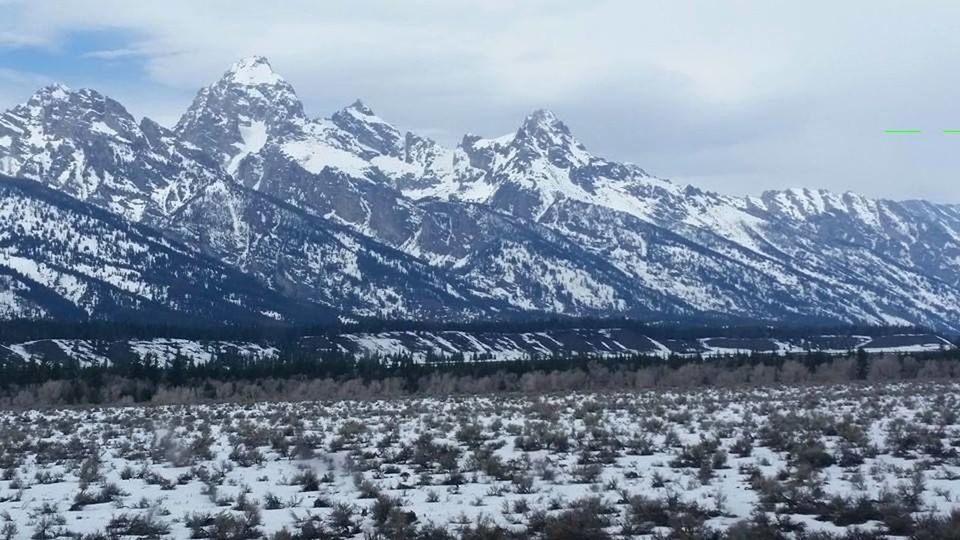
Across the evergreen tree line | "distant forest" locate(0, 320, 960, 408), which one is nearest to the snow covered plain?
"distant forest" locate(0, 320, 960, 408)

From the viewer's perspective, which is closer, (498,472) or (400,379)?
(498,472)

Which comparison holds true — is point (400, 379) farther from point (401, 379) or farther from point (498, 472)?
point (498, 472)

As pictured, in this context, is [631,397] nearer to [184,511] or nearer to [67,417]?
[67,417]

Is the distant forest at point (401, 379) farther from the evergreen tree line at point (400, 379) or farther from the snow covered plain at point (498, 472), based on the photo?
the snow covered plain at point (498, 472)

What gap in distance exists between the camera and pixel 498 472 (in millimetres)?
25859

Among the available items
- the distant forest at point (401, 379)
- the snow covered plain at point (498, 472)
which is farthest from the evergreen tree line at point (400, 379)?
the snow covered plain at point (498, 472)

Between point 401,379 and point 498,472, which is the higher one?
point 401,379

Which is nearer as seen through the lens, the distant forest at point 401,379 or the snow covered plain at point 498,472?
the snow covered plain at point 498,472

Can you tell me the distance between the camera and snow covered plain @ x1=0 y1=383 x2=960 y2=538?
20062 mm

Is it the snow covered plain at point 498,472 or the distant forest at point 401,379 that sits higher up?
the distant forest at point 401,379

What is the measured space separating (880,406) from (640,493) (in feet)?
64.8

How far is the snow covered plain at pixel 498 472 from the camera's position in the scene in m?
20.1

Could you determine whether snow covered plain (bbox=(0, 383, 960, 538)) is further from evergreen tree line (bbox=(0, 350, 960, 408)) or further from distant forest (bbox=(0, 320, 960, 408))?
evergreen tree line (bbox=(0, 350, 960, 408))

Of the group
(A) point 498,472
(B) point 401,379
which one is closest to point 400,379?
(B) point 401,379
